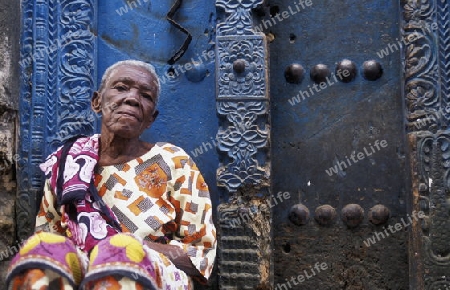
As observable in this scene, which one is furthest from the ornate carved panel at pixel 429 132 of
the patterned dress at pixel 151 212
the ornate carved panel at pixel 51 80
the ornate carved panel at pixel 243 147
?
the ornate carved panel at pixel 51 80

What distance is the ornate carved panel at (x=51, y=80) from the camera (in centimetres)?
368

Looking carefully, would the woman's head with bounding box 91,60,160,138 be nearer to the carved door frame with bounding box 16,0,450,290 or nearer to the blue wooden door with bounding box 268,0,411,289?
the carved door frame with bounding box 16,0,450,290

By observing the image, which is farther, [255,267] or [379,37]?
[379,37]

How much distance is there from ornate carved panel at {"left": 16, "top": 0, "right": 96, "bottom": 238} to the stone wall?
3cm

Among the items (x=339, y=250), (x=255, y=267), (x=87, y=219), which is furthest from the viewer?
(x=339, y=250)

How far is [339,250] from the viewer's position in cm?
374

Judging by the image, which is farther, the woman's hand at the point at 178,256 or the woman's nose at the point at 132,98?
the woman's nose at the point at 132,98

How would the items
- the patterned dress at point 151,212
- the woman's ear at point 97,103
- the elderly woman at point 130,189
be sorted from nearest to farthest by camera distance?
the patterned dress at point 151,212, the elderly woman at point 130,189, the woman's ear at point 97,103

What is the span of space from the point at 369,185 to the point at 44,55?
1.60 metres

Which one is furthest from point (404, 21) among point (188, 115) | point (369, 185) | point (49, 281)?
point (49, 281)

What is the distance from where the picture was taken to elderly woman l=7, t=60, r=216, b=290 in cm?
318

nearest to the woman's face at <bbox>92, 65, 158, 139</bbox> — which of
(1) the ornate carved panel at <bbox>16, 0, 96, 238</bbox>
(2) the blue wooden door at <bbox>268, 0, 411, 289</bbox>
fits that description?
(1) the ornate carved panel at <bbox>16, 0, 96, 238</bbox>

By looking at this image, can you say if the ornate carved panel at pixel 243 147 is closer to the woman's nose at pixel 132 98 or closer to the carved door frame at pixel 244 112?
the carved door frame at pixel 244 112

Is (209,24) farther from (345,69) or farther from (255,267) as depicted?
(255,267)
